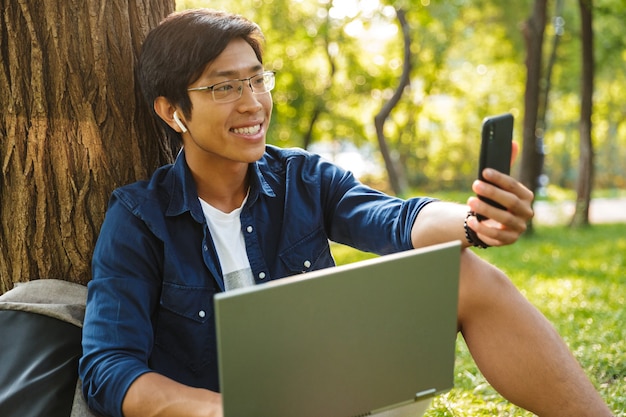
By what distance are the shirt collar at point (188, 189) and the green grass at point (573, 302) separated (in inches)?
47.4

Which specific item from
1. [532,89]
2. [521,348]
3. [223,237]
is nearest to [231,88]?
[223,237]

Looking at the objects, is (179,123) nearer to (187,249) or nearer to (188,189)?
(188,189)

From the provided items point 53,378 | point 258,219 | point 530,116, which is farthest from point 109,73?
→ point 530,116

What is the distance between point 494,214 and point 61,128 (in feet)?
4.94

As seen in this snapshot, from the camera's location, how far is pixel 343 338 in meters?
1.73

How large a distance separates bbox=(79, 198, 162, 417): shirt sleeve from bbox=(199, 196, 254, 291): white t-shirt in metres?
0.22

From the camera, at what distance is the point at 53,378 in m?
2.19

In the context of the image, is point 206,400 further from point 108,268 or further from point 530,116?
point 530,116

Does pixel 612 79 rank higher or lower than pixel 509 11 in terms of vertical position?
lower

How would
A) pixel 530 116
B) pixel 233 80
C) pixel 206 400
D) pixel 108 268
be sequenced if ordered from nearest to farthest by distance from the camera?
pixel 206 400
pixel 108 268
pixel 233 80
pixel 530 116

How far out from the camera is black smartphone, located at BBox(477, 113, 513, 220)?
1.74 meters

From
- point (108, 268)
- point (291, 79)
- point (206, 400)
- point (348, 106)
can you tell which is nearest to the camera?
point (206, 400)

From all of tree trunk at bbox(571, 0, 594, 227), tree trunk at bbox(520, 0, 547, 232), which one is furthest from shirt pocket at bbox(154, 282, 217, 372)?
tree trunk at bbox(571, 0, 594, 227)

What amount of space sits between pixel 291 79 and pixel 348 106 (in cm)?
295
